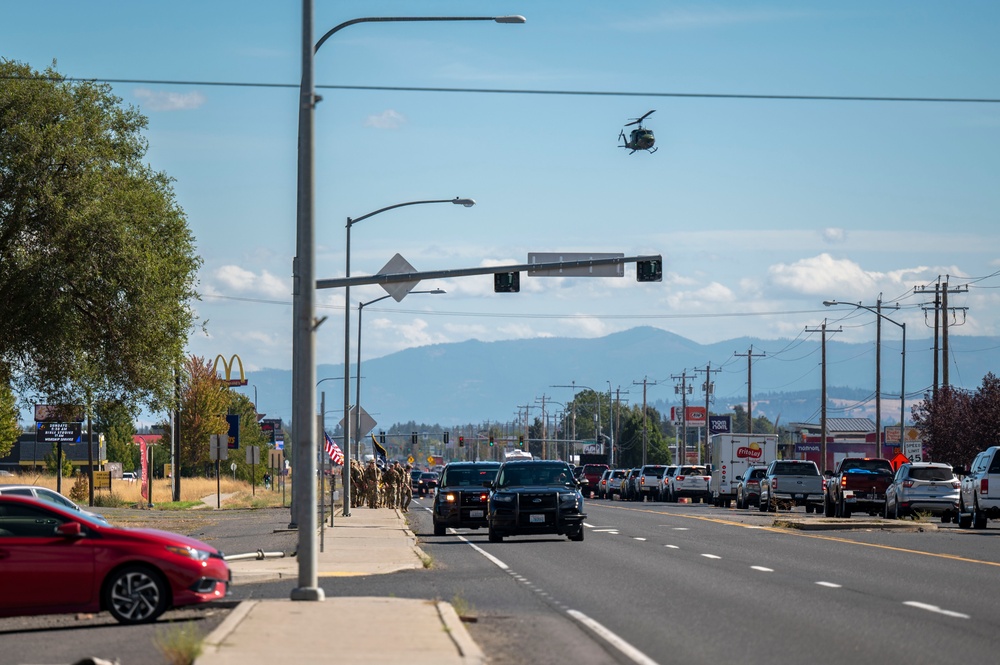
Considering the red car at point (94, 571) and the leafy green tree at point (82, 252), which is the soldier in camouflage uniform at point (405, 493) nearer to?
the leafy green tree at point (82, 252)

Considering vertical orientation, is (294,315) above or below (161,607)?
above

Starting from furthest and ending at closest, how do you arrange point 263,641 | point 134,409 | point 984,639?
point 134,409
point 984,639
point 263,641

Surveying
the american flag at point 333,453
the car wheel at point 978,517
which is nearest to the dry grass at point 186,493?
the american flag at point 333,453

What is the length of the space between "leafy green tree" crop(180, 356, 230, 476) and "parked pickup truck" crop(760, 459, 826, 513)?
44611 millimetres

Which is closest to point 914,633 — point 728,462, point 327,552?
point 327,552

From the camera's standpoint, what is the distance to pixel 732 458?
66625 millimetres

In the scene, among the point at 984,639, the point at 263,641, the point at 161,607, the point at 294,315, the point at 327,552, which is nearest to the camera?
the point at 263,641

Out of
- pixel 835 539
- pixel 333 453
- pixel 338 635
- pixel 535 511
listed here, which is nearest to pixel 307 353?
pixel 338 635

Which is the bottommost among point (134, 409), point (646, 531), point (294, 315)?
point (646, 531)

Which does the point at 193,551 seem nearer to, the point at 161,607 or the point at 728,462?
the point at 161,607

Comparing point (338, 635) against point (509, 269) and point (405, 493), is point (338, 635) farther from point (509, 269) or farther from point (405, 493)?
point (405, 493)

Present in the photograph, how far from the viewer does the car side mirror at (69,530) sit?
49.3 ft

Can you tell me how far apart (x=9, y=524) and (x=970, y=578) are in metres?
12.9

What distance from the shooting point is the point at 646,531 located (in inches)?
1412
